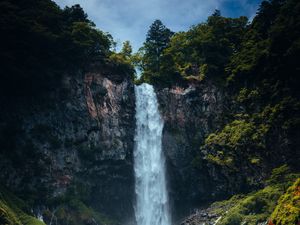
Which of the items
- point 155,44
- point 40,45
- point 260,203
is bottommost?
point 260,203

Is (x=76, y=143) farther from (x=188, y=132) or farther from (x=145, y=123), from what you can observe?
(x=188, y=132)

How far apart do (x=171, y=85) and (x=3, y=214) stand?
88.1ft

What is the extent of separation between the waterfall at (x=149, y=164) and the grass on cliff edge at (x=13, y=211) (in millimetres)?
13576

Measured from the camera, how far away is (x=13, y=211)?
34812 mm

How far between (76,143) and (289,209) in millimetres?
26468

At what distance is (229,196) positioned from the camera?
4369 centimetres

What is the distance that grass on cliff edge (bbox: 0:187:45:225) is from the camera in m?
31.8

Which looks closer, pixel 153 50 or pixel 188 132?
pixel 188 132

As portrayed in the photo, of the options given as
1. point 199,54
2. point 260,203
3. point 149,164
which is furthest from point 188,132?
point 260,203

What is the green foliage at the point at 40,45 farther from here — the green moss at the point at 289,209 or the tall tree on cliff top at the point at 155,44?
the green moss at the point at 289,209

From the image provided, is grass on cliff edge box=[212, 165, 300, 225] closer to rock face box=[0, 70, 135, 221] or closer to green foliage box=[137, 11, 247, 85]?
rock face box=[0, 70, 135, 221]

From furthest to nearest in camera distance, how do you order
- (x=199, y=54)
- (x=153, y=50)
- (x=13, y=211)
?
1. (x=153, y=50)
2. (x=199, y=54)
3. (x=13, y=211)

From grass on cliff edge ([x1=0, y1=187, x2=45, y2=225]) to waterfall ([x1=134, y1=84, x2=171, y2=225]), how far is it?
1358 centimetres

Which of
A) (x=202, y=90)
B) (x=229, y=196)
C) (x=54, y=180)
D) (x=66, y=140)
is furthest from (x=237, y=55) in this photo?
(x=54, y=180)
